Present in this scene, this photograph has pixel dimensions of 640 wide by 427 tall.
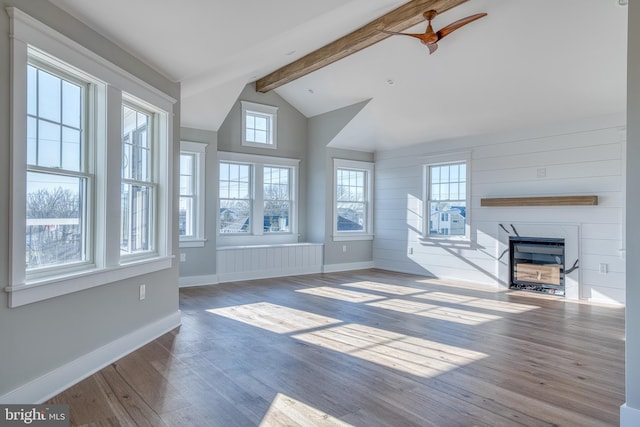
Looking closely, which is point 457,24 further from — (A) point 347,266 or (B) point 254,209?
(A) point 347,266

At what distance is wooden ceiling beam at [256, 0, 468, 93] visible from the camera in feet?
14.8

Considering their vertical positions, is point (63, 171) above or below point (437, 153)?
below

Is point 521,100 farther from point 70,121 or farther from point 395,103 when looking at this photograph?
point 70,121

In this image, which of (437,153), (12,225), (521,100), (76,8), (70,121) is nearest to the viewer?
(12,225)

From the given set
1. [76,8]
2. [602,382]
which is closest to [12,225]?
[76,8]

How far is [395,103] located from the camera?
267 inches

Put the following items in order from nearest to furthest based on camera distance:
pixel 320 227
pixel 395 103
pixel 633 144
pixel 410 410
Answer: pixel 633 144 → pixel 410 410 → pixel 395 103 → pixel 320 227

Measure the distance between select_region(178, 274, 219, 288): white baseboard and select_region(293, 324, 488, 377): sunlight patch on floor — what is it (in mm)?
3072

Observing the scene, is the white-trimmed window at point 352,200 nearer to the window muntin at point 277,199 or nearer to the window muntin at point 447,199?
the window muntin at point 277,199

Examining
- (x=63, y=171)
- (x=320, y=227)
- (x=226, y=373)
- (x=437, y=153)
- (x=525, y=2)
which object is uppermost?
(x=525, y=2)

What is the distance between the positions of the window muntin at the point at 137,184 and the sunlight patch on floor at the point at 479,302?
12.5ft

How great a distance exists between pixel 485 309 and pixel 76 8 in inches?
201

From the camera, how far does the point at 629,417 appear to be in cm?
216

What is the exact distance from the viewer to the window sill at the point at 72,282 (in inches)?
92.7
